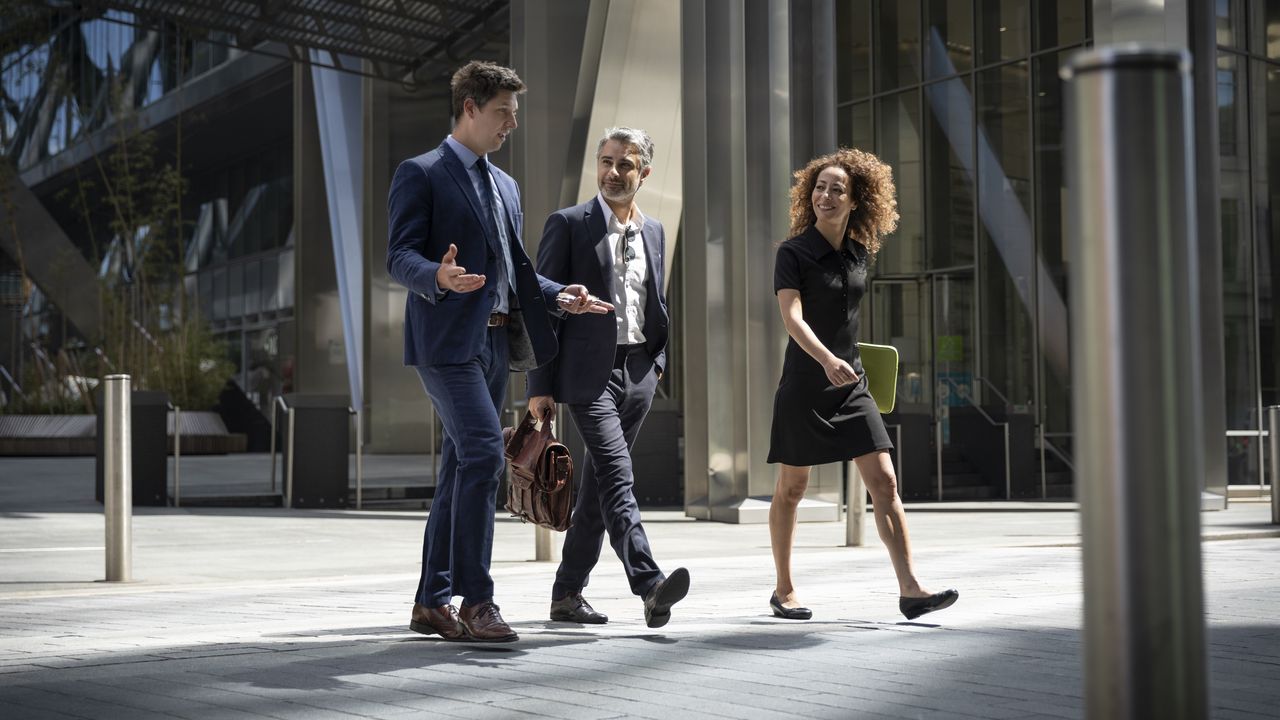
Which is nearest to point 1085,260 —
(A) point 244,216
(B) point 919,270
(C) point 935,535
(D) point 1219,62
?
(C) point 935,535

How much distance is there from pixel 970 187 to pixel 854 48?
4063mm

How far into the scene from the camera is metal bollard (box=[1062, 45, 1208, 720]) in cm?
→ 170

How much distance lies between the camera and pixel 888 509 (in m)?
5.11

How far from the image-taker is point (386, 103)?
28.9 m

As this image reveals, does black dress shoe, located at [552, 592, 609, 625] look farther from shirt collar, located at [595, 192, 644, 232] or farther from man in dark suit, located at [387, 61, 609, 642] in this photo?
shirt collar, located at [595, 192, 644, 232]

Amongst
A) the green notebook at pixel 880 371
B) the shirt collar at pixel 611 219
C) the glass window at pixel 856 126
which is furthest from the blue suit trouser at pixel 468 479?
the glass window at pixel 856 126

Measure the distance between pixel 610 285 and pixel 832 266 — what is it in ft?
2.74

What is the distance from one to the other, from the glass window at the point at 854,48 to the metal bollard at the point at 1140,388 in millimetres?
23878

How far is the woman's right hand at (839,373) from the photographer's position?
16.2 ft

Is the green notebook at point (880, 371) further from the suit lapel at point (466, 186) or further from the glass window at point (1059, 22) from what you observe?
the glass window at point (1059, 22)

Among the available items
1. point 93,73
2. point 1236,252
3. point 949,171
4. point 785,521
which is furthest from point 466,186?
point 93,73

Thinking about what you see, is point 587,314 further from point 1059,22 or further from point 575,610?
point 1059,22

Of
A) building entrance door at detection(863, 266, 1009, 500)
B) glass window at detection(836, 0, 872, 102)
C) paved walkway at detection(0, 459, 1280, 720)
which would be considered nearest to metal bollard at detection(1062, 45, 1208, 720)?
paved walkway at detection(0, 459, 1280, 720)

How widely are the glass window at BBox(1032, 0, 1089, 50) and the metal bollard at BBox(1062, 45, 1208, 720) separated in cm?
2063
